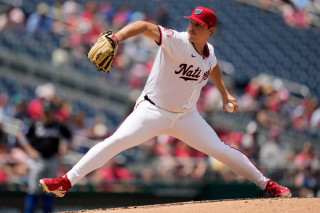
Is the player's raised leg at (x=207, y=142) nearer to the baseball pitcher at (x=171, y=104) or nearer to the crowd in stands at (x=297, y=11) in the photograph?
the baseball pitcher at (x=171, y=104)

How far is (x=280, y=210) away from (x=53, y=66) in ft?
23.5

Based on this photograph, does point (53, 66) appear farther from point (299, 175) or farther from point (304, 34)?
point (304, 34)

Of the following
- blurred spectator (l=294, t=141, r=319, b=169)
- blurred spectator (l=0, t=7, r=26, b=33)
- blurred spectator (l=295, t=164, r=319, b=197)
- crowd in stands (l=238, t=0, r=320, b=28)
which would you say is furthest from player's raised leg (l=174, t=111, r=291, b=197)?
crowd in stands (l=238, t=0, r=320, b=28)

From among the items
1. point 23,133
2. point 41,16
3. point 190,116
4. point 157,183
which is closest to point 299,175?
point 157,183

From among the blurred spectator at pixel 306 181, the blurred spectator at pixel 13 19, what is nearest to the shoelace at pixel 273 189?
the blurred spectator at pixel 306 181

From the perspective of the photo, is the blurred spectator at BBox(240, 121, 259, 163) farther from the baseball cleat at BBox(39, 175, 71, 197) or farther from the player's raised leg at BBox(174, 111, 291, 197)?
the baseball cleat at BBox(39, 175, 71, 197)

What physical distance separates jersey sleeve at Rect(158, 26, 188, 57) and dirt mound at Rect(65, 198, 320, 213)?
4.10 feet

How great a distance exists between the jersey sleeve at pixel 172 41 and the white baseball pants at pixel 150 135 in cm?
48

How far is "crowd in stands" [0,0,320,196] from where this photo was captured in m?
8.25

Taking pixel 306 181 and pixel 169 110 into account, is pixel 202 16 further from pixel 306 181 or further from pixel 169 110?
pixel 306 181

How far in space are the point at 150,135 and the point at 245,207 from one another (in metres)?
0.98

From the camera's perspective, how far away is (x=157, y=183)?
8250 millimetres

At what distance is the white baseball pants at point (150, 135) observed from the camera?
4.52 metres

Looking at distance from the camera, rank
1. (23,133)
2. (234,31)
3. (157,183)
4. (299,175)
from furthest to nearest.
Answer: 1. (234,31)
2. (299,175)
3. (157,183)
4. (23,133)
